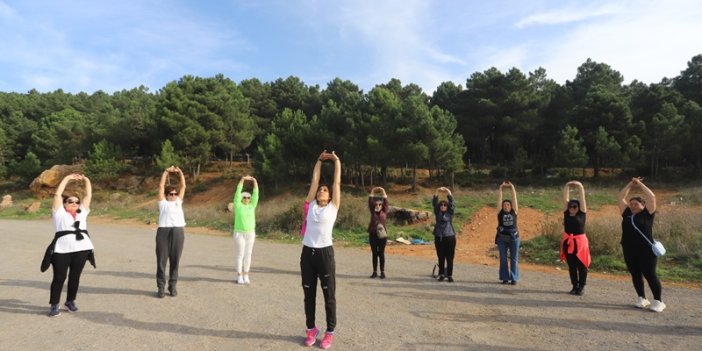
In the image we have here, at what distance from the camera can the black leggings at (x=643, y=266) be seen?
18.6 ft

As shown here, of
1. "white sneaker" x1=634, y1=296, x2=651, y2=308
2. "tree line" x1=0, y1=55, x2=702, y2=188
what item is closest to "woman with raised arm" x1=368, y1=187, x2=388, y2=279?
"white sneaker" x1=634, y1=296, x2=651, y2=308

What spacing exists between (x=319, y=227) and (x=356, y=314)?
6.15 feet

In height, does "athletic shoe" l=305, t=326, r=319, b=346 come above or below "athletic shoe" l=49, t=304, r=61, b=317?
above

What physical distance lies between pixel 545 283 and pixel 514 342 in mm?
3566

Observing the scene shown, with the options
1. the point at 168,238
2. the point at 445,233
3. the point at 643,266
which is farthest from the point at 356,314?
the point at 643,266

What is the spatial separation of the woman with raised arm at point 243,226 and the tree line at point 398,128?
81.2ft

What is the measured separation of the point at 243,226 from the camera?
24.3ft

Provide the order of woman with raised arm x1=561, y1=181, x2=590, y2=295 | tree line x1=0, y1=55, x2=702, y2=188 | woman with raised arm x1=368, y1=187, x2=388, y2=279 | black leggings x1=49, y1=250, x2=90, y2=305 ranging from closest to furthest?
1. black leggings x1=49, y1=250, x2=90, y2=305
2. woman with raised arm x1=561, y1=181, x2=590, y2=295
3. woman with raised arm x1=368, y1=187, x2=388, y2=279
4. tree line x1=0, y1=55, x2=702, y2=188

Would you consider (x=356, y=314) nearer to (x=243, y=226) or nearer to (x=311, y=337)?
(x=311, y=337)

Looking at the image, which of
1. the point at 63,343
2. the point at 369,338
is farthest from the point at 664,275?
the point at 63,343

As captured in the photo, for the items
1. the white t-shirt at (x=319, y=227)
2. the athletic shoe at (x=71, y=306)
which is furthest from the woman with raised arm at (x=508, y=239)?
the athletic shoe at (x=71, y=306)

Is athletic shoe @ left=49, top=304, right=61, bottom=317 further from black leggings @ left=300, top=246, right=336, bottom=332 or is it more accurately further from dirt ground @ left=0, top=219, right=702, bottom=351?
black leggings @ left=300, top=246, right=336, bottom=332

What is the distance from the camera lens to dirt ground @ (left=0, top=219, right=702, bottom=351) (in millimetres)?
4621

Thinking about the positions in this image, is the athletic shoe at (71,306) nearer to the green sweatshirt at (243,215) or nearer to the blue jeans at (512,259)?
the green sweatshirt at (243,215)
